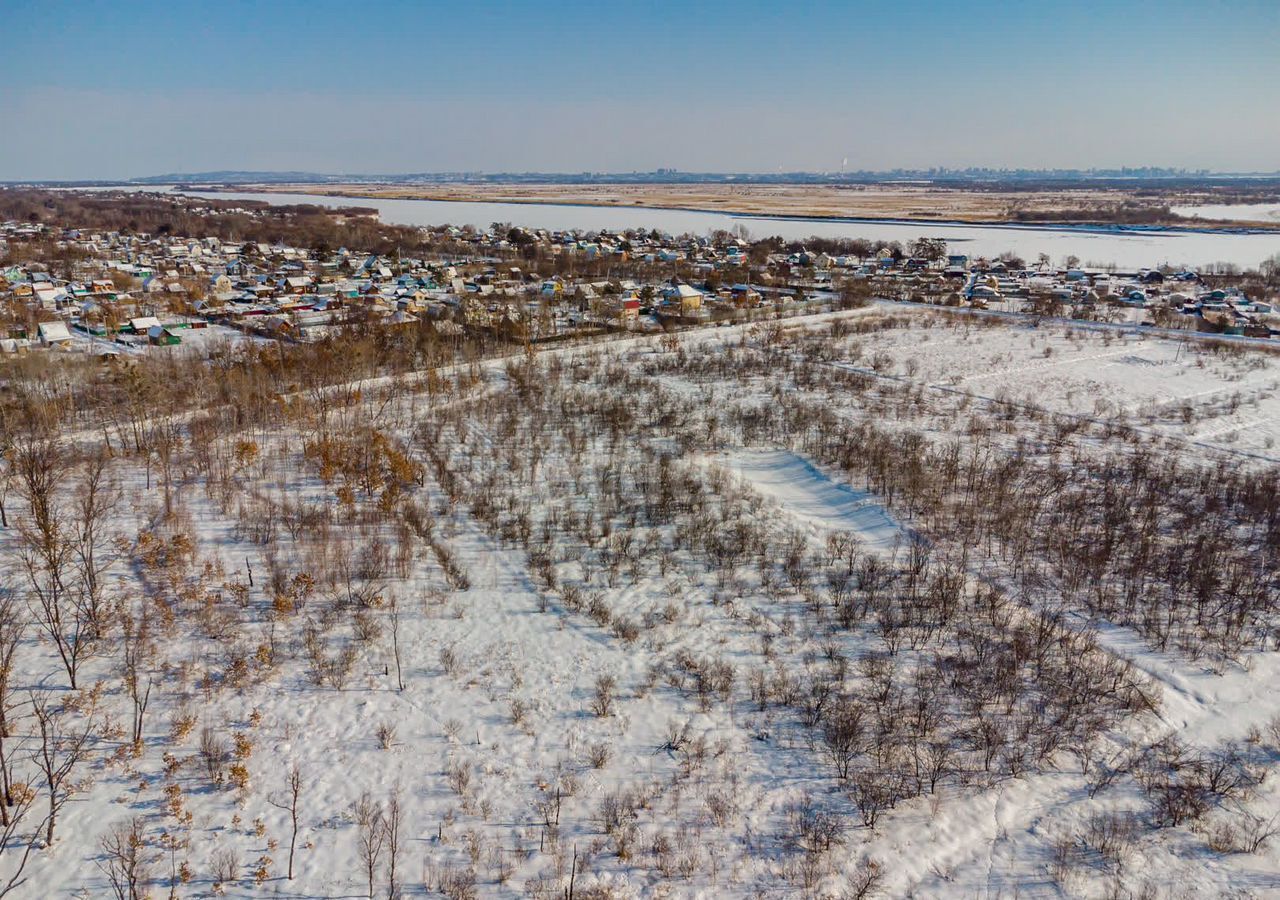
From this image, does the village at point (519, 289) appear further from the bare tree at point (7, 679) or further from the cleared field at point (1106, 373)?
the bare tree at point (7, 679)

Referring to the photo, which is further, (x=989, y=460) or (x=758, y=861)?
(x=989, y=460)

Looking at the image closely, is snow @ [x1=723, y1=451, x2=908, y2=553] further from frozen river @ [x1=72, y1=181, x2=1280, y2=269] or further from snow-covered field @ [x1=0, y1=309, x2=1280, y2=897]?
frozen river @ [x1=72, y1=181, x2=1280, y2=269]

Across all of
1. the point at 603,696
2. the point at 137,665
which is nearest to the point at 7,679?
the point at 137,665

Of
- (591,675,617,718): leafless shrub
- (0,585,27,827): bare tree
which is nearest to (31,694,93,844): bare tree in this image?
(0,585,27,827): bare tree

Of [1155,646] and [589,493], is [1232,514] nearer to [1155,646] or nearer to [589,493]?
[1155,646]

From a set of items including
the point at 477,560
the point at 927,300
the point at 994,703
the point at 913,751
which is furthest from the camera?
the point at 927,300

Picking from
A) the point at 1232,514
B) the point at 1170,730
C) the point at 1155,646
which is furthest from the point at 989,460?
the point at 1170,730

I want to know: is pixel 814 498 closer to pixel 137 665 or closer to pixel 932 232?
pixel 137 665
